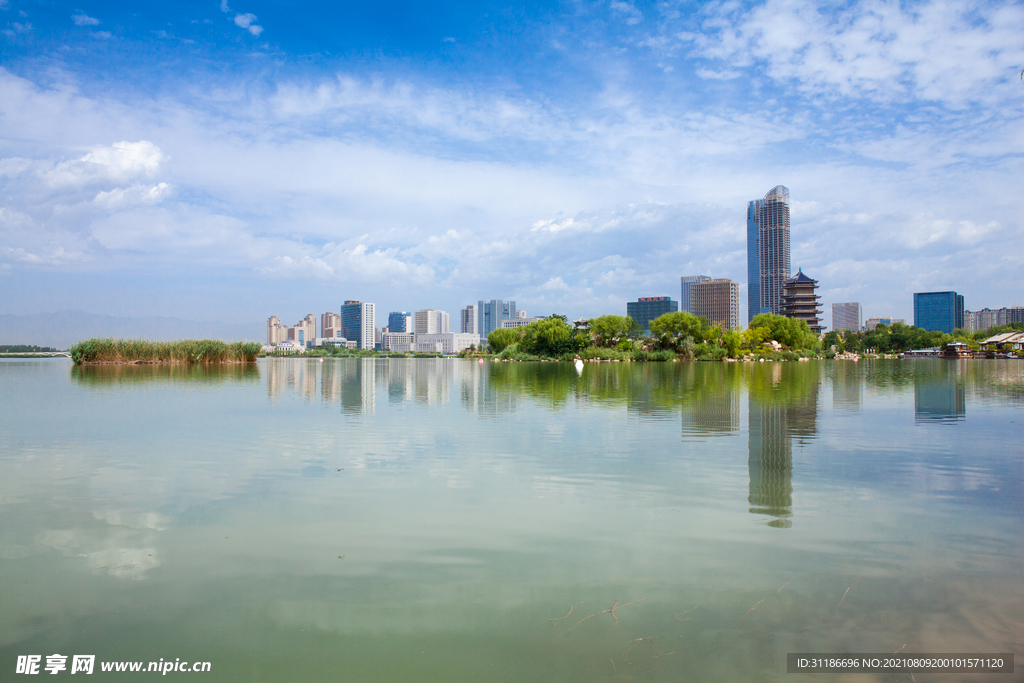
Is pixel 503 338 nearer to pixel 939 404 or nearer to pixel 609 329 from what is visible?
pixel 609 329

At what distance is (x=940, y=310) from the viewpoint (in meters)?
163

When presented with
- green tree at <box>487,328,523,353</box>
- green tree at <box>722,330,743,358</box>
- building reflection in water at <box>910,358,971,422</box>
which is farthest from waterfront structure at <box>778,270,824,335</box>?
building reflection in water at <box>910,358,971,422</box>

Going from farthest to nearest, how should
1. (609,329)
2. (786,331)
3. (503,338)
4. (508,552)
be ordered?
(503,338)
(786,331)
(609,329)
(508,552)

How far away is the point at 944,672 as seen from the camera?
3016mm

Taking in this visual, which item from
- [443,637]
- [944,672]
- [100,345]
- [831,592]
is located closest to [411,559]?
[443,637]

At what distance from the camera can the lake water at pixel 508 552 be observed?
3.19 meters

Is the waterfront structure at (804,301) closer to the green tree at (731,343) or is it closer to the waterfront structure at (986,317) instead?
the green tree at (731,343)

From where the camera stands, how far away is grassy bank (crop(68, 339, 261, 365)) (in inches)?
1527

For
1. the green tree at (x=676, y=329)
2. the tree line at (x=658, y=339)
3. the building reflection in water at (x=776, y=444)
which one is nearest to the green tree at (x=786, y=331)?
the tree line at (x=658, y=339)

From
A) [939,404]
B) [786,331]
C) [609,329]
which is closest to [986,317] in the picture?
[786,331]

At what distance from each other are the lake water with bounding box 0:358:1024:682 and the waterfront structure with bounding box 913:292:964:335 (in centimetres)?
19183

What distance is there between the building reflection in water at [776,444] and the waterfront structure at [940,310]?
184118mm

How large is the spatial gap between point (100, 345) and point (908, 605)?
47.0 m

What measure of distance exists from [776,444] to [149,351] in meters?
43.2
